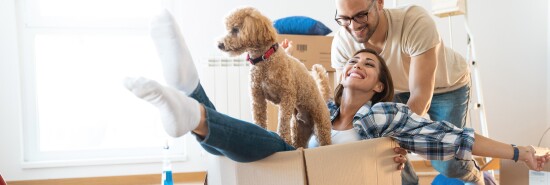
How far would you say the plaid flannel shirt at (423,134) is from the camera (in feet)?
4.09

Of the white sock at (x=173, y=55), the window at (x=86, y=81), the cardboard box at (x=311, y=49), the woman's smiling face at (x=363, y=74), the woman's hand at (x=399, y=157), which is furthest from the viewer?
the window at (x=86, y=81)

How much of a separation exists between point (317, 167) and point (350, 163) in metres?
0.09

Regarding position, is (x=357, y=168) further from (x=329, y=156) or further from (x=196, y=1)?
(x=196, y=1)

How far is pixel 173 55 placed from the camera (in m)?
1.14

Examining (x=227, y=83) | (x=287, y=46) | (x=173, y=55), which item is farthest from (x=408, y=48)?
(x=227, y=83)

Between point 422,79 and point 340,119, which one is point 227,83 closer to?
point 340,119

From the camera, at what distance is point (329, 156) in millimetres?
1153

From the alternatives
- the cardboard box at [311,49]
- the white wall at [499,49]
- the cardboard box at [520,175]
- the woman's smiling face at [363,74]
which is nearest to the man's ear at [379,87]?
the woman's smiling face at [363,74]

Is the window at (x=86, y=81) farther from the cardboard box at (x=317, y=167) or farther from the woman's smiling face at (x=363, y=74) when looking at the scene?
the cardboard box at (x=317, y=167)

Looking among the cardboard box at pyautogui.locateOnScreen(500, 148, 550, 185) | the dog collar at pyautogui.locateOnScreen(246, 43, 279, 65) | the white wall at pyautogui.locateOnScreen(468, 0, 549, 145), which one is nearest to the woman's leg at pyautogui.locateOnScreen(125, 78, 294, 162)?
the dog collar at pyautogui.locateOnScreen(246, 43, 279, 65)

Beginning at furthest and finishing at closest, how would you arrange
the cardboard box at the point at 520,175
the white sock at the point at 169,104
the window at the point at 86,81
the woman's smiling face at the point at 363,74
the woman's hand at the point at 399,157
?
the window at the point at 86,81 → the cardboard box at the point at 520,175 → the woman's smiling face at the point at 363,74 → the woman's hand at the point at 399,157 → the white sock at the point at 169,104

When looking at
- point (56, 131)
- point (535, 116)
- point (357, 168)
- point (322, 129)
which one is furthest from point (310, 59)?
point (535, 116)

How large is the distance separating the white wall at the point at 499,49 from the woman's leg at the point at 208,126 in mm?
2102

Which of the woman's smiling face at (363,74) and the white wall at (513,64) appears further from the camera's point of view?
the white wall at (513,64)
